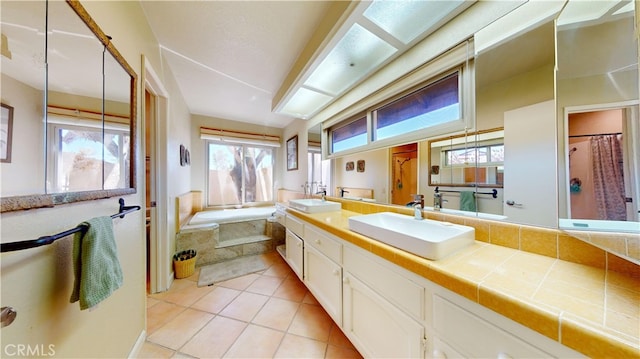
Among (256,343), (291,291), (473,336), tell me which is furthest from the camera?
(291,291)

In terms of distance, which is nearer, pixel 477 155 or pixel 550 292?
pixel 550 292

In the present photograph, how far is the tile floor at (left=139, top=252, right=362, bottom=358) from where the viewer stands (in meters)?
1.26

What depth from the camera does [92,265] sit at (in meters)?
0.68

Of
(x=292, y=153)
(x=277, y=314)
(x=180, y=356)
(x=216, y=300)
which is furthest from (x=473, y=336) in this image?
(x=292, y=153)

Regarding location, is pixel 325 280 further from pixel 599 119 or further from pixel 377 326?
pixel 599 119

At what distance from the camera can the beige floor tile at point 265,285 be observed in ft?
6.30

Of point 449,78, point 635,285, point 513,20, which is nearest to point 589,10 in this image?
point 513,20

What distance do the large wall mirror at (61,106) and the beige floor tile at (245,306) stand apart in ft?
4.16

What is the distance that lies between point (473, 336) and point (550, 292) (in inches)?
10.5

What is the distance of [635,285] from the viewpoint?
583 mm

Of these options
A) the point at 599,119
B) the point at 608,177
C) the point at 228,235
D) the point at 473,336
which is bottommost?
the point at 228,235

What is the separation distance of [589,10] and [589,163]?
0.59 metres

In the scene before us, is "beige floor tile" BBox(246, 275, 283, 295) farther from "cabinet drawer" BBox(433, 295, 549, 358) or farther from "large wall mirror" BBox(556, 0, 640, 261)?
"large wall mirror" BBox(556, 0, 640, 261)

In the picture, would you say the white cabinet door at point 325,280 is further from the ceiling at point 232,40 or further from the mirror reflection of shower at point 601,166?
the ceiling at point 232,40
